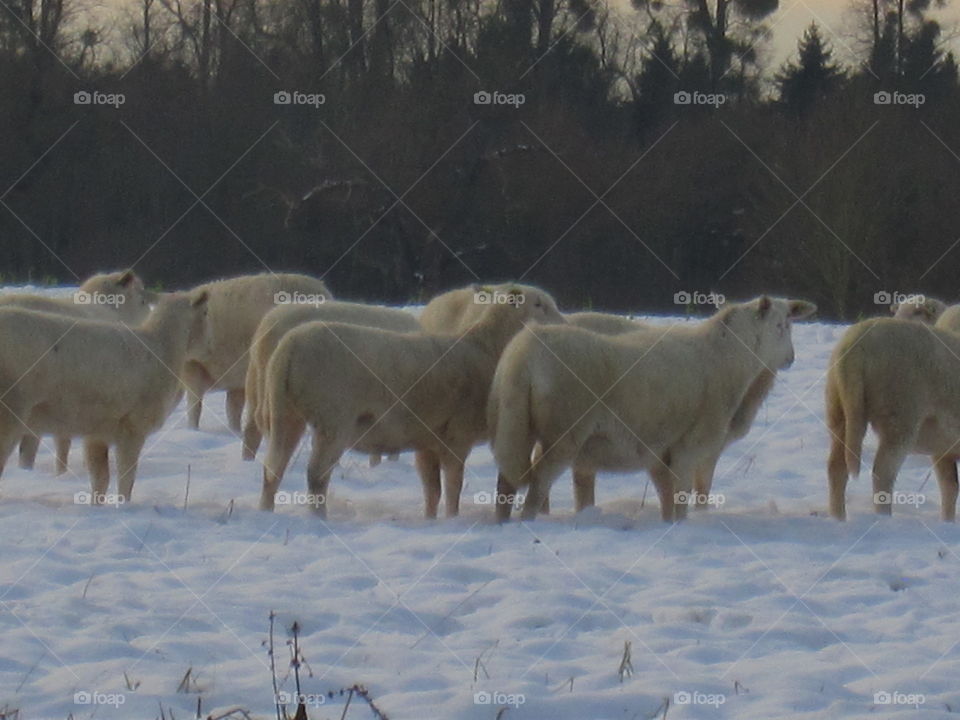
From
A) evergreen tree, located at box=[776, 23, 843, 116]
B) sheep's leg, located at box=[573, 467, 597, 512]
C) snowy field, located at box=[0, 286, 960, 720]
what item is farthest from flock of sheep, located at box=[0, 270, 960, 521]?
evergreen tree, located at box=[776, 23, 843, 116]

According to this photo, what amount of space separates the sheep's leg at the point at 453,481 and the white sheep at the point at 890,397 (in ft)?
7.27

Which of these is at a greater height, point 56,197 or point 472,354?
point 56,197

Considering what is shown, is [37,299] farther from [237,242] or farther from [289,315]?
[237,242]

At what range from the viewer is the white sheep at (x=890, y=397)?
9359mm

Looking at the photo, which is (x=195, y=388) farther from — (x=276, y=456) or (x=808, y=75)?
(x=808, y=75)

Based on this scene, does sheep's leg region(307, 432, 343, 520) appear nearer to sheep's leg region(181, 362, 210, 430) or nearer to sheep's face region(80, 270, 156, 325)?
sheep's face region(80, 270, 156, 325)

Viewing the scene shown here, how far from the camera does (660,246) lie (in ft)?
93.6

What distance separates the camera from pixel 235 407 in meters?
12.9

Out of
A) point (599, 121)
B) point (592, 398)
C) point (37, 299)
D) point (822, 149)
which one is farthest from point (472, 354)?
point (599, 121)

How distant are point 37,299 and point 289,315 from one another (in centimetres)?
173

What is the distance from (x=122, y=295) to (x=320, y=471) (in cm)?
390

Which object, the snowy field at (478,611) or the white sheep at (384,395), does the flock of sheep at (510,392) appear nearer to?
the white sheep at (384,395)

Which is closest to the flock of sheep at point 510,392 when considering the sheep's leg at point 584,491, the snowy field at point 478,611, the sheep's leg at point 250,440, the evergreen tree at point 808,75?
the sheep's leg at point 584,491

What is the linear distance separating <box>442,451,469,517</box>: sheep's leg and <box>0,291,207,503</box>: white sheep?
1.76 m
